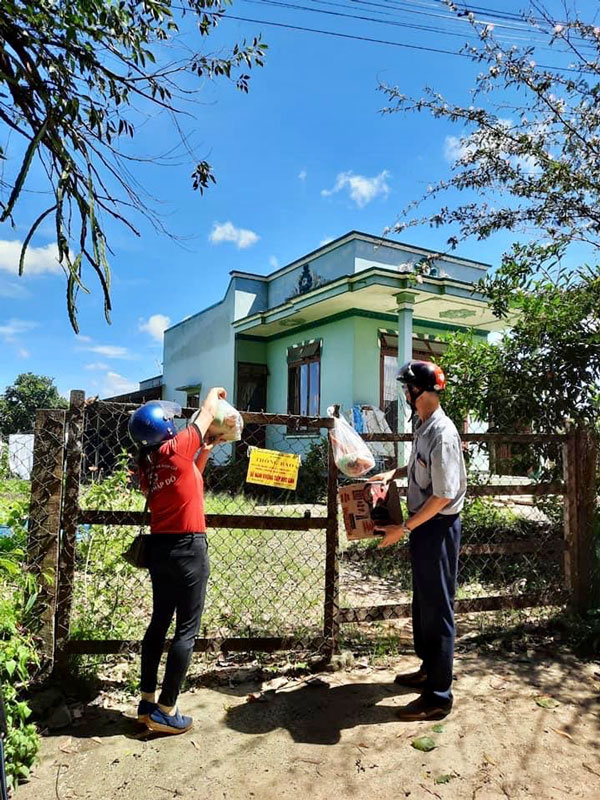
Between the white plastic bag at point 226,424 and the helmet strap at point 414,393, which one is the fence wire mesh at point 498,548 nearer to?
the helmet strap at point 414,393

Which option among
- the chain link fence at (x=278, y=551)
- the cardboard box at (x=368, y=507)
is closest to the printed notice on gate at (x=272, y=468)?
the chain link fence at (x=278, y=551)

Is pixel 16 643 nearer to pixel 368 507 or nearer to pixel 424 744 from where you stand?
pixel 368 507

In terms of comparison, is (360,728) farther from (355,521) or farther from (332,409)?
(332,409)

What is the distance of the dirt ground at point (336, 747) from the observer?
7.98ft

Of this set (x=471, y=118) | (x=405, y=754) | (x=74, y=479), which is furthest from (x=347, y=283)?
(x=405, y=754)

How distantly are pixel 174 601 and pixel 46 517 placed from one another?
98cm

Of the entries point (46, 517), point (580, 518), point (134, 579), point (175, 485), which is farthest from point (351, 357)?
point (175, 485)

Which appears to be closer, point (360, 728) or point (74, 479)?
point (360, 728)

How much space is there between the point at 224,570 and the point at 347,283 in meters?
6.76

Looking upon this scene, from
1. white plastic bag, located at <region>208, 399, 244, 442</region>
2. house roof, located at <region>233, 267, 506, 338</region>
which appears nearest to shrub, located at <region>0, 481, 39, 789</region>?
white plastic bag, located at <region>208, 399, 244, 442</region>

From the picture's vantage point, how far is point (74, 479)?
323 cm

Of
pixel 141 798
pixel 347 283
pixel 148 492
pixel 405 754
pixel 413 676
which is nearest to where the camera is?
pixel 141 798

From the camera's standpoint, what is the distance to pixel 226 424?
306 cm

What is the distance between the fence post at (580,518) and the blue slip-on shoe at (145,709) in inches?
131
